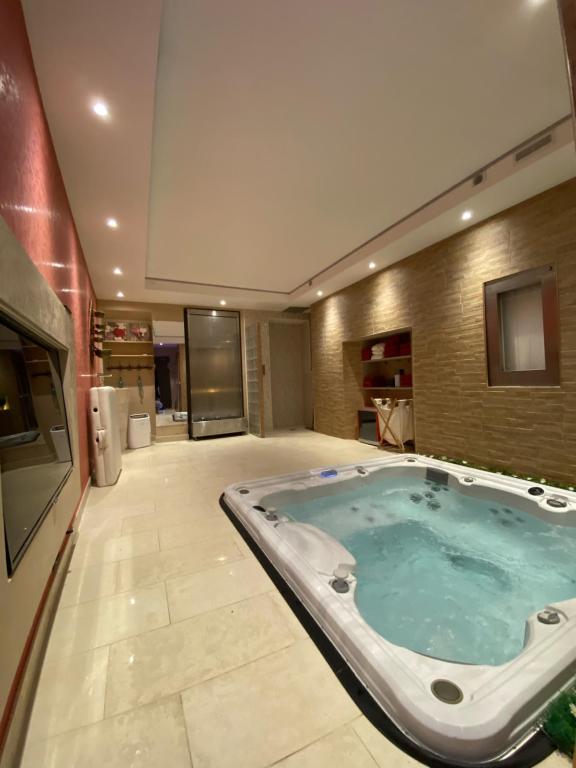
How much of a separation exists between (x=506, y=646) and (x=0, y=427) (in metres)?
2.11

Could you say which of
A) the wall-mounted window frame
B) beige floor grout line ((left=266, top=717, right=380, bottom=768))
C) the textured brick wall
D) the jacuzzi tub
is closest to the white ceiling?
the textured brick wall

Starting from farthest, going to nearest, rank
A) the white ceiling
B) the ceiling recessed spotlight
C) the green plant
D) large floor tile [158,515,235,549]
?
large floor tile [158,515,235,549], the ceiling recessed spotlight, the white ceiling, the green plant

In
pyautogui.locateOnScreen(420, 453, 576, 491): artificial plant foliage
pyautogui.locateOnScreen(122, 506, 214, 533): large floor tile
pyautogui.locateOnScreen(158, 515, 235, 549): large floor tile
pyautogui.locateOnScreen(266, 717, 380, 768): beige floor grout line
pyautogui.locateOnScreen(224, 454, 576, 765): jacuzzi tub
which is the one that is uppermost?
pyautogui.locateOnScreen(224, 454, 576, 765): jacuzzi tub

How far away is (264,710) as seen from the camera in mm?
975

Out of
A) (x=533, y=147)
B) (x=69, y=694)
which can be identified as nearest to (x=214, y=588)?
(x=69, y=694)

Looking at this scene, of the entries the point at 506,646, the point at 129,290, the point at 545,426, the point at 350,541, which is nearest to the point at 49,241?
the point at 350,541

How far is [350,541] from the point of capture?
2.27 meters

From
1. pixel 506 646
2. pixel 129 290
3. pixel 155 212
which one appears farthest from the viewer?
pixel 129 290

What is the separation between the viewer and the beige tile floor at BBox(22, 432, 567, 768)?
867 millimetres

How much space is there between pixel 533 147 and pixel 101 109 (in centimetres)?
304

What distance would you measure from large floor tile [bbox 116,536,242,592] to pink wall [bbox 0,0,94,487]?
1704mm

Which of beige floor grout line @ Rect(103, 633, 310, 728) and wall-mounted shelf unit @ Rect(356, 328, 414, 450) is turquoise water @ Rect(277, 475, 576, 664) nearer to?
beige floor grout line @ Rect(103, 633, 310, 728)

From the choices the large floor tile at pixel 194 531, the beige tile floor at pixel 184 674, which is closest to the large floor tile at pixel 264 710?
the beige tile floor at pixel 184 674

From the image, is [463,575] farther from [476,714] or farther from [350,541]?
[476,714]
